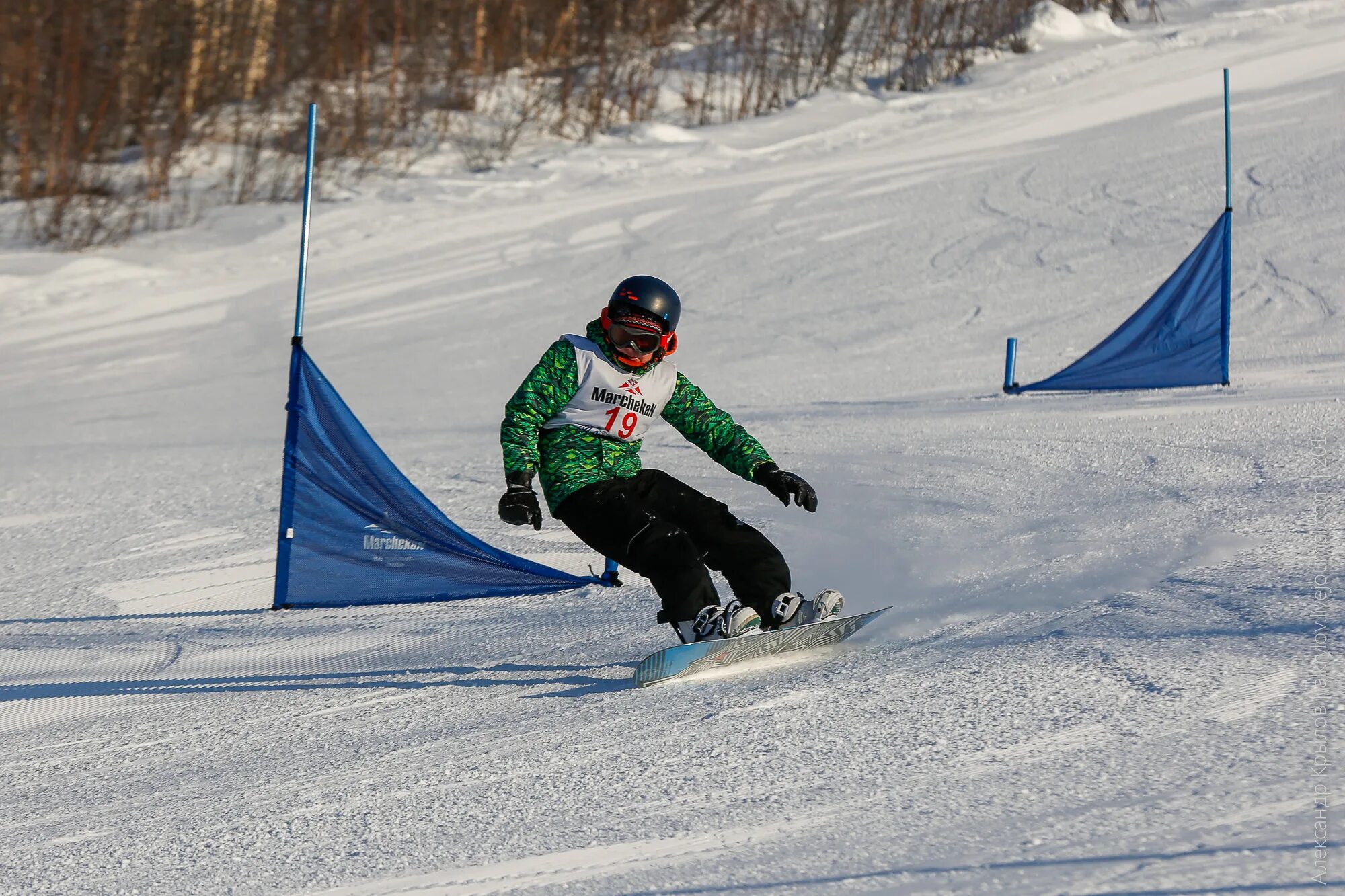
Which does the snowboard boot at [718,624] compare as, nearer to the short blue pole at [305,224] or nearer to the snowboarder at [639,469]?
the snowboarder at [639,469]

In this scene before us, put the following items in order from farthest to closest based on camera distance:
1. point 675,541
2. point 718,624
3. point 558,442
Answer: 1. point 558,442
2. point 675,541
3. point 718,624

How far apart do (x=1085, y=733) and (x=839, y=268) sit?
11.9m

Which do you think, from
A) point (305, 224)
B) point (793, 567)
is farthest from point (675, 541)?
point (305, 224)

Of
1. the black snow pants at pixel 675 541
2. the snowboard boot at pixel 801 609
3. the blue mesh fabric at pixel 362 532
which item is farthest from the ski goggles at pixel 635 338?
the blue mesh fabric at pixel 362 532

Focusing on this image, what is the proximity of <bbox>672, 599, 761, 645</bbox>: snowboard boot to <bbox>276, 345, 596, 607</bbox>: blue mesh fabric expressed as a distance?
150cm

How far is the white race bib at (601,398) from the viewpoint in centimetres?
496

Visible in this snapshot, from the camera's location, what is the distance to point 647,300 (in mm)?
4844

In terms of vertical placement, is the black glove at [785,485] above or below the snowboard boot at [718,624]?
above

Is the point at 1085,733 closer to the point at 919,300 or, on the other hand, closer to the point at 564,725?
the point at 564,725

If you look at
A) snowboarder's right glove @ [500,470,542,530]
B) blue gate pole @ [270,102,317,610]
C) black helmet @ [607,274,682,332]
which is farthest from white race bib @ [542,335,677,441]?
blue gate pole @ [270,102,317,610]

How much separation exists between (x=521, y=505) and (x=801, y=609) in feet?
3.23

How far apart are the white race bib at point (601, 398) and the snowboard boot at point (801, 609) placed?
0.89 metres

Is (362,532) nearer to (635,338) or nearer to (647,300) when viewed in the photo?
(635,338)

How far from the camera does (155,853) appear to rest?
3311mm
